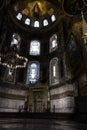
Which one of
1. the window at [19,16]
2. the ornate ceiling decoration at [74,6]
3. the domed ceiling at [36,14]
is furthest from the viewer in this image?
the window at [19,16]

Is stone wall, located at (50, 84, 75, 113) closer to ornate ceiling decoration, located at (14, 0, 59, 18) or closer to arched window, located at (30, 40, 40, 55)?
arched window, located at (30, 40, 40, 55)

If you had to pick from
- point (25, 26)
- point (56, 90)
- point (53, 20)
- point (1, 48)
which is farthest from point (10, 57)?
point (53, 20)

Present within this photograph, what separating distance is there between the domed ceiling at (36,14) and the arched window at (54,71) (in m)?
7.86

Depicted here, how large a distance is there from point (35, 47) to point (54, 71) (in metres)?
6.75

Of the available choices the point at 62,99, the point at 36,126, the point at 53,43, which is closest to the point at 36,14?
the point at 53,43

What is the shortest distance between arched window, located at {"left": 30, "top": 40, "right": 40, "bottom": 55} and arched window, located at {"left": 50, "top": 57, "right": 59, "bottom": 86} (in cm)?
382

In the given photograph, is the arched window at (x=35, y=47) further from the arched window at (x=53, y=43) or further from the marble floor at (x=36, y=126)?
the marble floor at (x=36, y=126)

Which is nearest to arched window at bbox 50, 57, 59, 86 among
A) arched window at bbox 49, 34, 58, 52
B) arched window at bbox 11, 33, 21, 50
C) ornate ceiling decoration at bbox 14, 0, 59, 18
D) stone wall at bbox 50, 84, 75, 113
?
stone wall at bbox 50, 84, 75, 113

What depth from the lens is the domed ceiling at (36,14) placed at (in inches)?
1016

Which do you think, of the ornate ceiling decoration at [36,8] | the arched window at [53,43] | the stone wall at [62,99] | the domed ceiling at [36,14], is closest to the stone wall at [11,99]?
the stone wall at [62,99]

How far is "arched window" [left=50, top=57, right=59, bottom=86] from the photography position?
21078 mm

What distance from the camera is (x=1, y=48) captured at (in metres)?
19.4

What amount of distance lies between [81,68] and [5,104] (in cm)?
1166

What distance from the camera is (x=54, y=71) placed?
72.5ft
